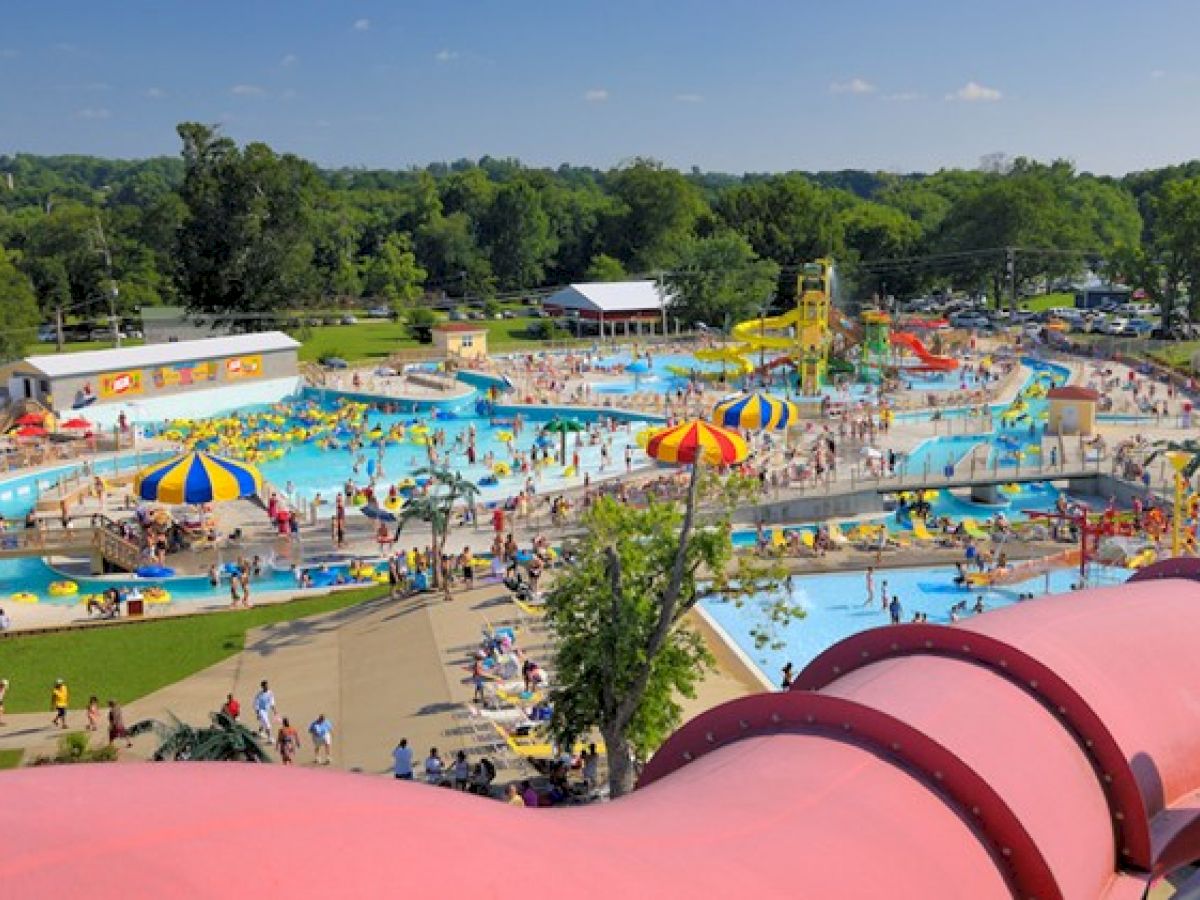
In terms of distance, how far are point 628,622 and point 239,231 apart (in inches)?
1987

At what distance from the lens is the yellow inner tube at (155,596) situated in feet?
77.0

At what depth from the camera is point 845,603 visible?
24062 millimetres

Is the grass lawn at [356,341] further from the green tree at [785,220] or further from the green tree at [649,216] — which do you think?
the green tree at [785,220]

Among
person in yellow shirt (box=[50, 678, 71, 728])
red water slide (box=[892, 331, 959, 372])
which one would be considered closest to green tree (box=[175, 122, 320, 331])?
red water slide (box=[892, 331, 959, 372])

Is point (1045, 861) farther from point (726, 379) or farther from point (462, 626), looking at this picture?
point (726, 379)

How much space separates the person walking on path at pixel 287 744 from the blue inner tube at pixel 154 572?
10.6 meters

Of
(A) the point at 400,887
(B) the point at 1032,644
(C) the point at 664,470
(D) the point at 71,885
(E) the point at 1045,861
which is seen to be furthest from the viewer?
(C) the point at 664,470

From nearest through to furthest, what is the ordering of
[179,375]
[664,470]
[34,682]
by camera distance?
[34,682] < [664,470] < [179,375]

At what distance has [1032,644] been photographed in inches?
192

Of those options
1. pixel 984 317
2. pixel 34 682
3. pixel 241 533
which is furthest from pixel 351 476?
pixel 984 317

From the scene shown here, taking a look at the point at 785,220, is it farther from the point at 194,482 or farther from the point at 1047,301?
the point at 194,482

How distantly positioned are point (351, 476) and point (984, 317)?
50079mm

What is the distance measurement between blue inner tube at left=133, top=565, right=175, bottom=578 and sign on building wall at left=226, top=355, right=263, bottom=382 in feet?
78.7

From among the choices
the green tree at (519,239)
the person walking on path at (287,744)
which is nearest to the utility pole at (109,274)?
the green tree at (519,239)
